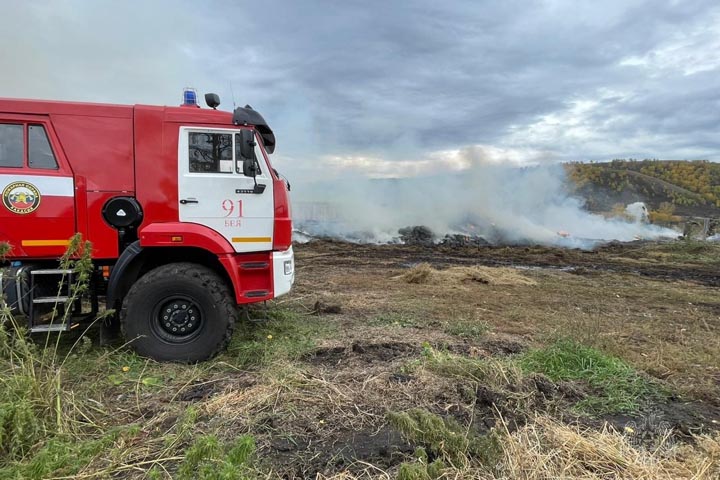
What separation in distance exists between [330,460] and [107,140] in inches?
165

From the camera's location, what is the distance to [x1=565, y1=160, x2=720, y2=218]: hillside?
3731 centimetres

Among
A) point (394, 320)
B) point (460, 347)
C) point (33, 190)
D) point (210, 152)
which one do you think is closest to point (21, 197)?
point (33, 190)

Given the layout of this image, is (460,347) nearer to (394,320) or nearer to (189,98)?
(394,320)

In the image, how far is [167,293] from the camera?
15.8ft

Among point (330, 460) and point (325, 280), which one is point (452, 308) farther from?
point (330, 460)

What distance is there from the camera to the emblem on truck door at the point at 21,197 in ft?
15.3

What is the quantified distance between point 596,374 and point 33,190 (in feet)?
20.7

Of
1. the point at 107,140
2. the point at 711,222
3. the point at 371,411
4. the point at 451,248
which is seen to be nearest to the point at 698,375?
the point at 371,411

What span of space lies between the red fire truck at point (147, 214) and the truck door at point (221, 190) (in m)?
0.01

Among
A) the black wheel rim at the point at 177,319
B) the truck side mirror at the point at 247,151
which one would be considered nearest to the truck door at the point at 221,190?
the truck side mirror at the point at 247,151

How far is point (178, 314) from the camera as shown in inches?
192

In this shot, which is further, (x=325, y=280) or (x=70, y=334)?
(x=325, y=280)

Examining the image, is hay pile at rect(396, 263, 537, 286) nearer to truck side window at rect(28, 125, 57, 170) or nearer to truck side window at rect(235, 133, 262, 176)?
truck side window at rect(235, 133, 262, 176)

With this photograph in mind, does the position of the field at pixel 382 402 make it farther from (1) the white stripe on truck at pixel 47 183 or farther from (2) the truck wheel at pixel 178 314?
(1) the white stripe on truck at pixel 47 183
